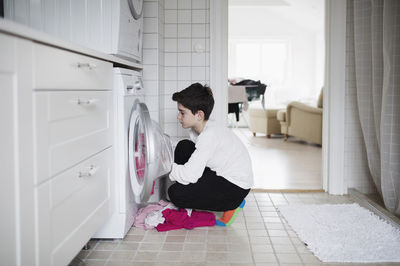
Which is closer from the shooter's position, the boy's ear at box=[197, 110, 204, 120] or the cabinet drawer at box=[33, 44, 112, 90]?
the cabinet drawer at box=[33, 44, 112, 90]

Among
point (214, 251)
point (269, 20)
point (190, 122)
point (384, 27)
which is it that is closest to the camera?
point (214, 251)

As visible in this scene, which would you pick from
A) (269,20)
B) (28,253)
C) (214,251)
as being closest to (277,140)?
(269,20)

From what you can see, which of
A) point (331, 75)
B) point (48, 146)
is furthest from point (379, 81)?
point (48, 146)

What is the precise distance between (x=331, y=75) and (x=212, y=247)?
1714 mm

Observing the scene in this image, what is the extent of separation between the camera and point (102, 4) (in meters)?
2.10

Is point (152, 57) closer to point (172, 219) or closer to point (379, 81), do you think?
point (172, 219)

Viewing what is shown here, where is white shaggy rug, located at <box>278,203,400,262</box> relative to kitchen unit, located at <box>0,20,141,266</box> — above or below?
below

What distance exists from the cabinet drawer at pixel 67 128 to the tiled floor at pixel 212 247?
523mm

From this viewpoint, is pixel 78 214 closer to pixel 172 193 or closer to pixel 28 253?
pixel 28 253

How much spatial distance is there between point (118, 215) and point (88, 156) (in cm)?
56

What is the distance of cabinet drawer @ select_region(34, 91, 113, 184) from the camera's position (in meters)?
1.28

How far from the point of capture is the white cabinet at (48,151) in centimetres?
112

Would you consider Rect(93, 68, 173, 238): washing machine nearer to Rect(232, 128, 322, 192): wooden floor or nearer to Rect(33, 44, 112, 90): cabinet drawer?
Answer: Rect(33, 44, 112, 90): cabinet drawer

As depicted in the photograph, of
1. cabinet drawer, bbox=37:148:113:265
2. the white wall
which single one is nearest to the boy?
cabinet drawer, bbox=37:148:113:265
